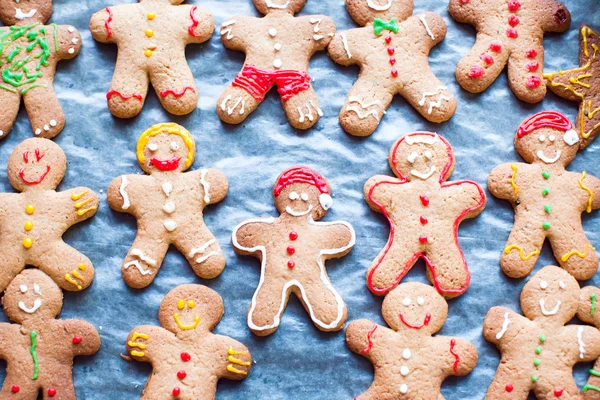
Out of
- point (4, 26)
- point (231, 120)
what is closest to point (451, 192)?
point (231, 120)

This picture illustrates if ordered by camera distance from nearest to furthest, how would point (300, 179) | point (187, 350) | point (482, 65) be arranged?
point (187, 350)
point (300, 179)
point (482, 65)

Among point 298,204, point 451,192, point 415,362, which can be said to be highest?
point 451,192

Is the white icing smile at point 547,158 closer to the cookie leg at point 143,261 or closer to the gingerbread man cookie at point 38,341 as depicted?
the cookie leg at point 143,261

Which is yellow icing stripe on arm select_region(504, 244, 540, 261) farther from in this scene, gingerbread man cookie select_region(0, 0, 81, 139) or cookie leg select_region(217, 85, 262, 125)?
gingerbread man cookie select_region(0, 0, 81, 139)

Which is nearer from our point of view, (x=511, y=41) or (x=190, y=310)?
(x=190, y=310)

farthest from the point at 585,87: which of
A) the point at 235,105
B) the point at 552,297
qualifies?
the point at 235,105

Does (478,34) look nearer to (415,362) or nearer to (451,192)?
(451,192)

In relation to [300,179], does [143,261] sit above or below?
below

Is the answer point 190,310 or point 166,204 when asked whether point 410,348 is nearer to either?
point 190,310
